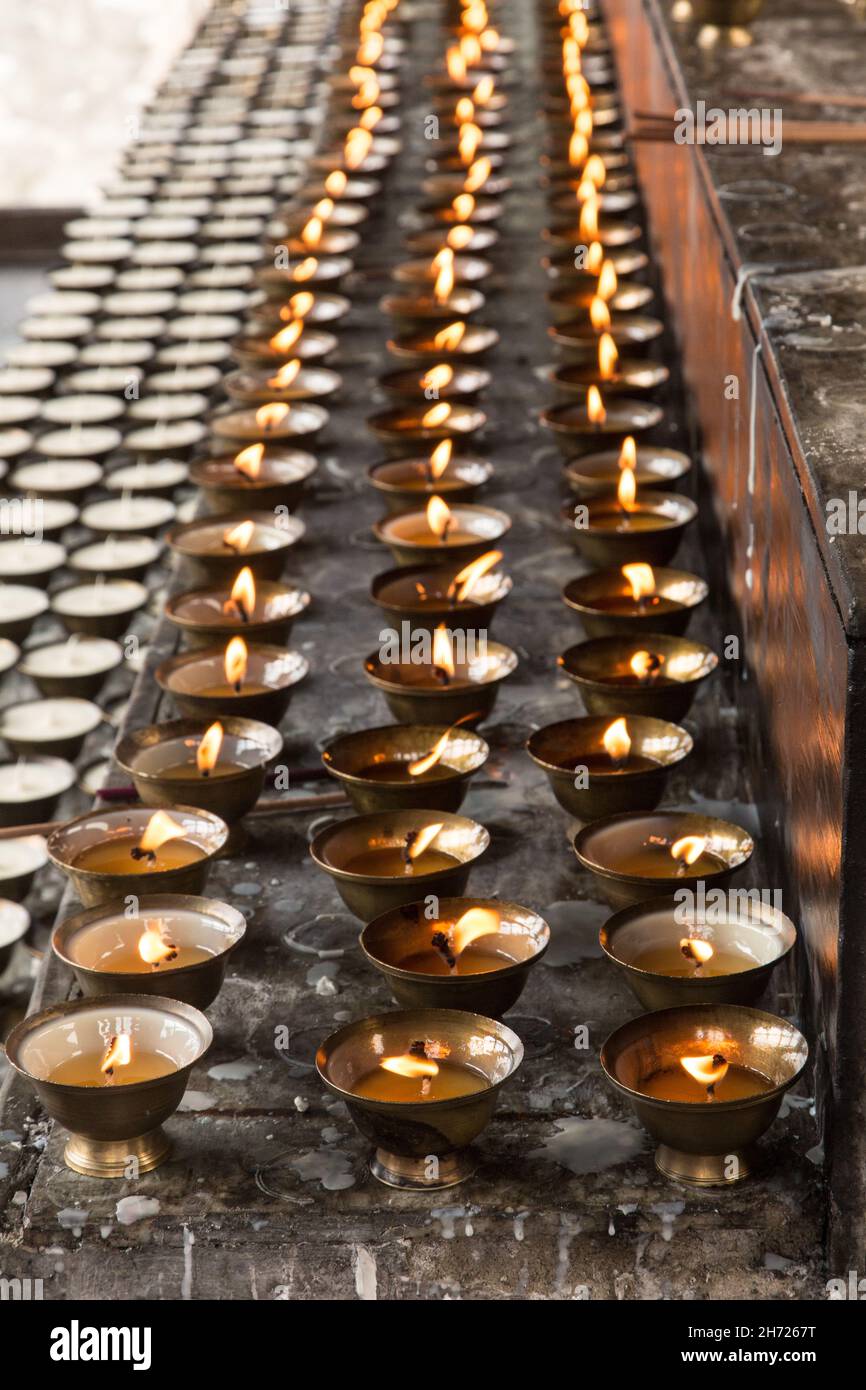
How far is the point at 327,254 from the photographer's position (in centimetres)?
690

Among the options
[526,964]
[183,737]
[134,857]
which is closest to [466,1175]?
[526,964]

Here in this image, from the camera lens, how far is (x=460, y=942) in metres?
2.94

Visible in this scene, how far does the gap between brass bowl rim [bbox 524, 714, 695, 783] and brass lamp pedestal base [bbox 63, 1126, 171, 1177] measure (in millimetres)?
929

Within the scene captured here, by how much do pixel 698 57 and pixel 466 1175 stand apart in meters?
4.42

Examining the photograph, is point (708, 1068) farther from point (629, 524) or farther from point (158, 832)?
point (629, 524)

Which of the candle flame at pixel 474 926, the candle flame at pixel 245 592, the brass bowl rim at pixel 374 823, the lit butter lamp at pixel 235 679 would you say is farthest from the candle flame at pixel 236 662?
the candle flame at pixel 474 926

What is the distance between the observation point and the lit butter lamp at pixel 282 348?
5759 millimetres

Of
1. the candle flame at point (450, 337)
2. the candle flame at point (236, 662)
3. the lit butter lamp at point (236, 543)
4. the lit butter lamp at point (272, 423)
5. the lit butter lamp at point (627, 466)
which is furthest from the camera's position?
the candle flame at point (450, 337)

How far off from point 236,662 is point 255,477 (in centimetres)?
115

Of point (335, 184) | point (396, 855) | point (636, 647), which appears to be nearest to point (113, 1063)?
point (396, 855)

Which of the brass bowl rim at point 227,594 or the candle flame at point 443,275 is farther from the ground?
the candle flame at point 443,275

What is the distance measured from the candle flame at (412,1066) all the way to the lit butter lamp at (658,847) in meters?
0.50

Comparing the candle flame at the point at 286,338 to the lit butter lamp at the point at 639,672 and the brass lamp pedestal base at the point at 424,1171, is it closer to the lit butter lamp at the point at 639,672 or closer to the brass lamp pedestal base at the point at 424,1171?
the lit butter lamp at the point at 639,672

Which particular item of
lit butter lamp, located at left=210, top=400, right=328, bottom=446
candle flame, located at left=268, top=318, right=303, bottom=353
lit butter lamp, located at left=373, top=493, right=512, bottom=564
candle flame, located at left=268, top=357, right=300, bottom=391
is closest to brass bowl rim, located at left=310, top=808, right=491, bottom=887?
lit butter lamp, located at left=373, top=493, right=512, bottom=564
